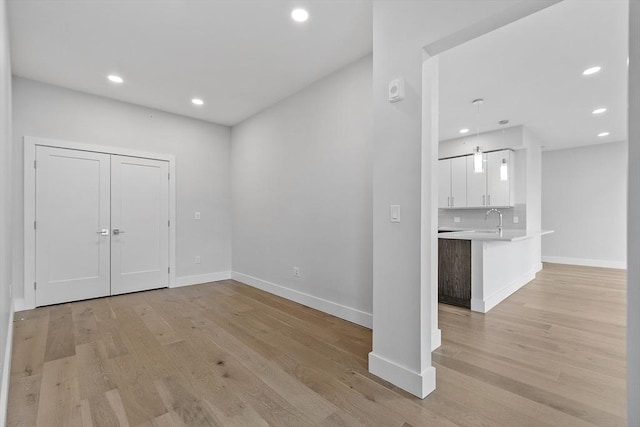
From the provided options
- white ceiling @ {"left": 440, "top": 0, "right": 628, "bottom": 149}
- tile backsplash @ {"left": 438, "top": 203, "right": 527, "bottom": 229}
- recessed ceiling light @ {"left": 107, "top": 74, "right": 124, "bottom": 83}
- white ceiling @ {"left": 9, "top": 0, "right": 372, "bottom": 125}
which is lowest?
tile backsplash @ {"left": 438, "top": 203, "right": 527, "bottom": 229}

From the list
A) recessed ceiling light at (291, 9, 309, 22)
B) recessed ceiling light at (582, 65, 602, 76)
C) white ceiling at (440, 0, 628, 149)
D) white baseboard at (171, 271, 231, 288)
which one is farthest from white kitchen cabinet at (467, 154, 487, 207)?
white baseboard at (171, 271, 231, 288)

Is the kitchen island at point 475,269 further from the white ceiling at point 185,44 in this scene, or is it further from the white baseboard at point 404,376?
the white ceiling at point 185,44

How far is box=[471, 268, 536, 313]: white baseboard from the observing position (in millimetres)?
3492

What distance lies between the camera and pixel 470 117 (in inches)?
189

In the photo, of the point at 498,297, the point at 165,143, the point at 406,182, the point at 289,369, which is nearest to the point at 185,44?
the point at 165,143

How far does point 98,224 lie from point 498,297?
220 inches

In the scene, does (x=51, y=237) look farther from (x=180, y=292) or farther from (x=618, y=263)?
(x=618, y=263)

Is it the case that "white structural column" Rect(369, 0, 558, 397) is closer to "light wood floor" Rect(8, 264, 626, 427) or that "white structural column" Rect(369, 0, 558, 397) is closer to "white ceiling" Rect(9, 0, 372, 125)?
"light wood floor" Rect(8, 264, 626, 427)

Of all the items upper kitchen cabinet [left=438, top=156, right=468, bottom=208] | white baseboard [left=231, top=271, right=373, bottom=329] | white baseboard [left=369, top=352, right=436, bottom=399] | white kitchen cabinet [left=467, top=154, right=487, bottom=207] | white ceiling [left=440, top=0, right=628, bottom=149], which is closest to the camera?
white baseboard [left=369, top=352, right=436, bottom=399]

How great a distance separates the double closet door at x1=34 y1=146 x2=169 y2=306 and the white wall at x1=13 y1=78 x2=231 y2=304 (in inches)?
8.0

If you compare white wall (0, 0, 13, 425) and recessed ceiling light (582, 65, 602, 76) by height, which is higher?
recessed ceiling light (582, 65, 602, 76)

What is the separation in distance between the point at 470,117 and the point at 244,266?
4.55m

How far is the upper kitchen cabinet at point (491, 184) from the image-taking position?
5.41m

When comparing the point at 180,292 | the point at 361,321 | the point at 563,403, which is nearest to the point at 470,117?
the point at 361,321
